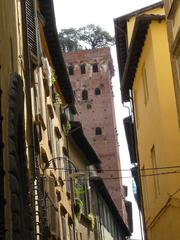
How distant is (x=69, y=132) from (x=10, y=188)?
18173 mm

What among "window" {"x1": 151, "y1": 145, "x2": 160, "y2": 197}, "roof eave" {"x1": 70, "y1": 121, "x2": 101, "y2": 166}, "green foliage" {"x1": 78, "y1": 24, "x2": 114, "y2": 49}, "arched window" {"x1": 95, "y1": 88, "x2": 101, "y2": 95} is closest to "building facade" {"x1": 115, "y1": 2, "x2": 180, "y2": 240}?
"window" {"x1": 151, "y1": 145, "x2": 160, "y2": 197}

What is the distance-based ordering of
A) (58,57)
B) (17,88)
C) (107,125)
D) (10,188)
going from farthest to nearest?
(107,125)
(58,57)
(17,88)
(10,188)

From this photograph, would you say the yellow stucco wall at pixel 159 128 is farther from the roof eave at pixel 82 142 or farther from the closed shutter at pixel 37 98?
the roof eave at pixel 82 142

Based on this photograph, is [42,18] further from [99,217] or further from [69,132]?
[99,217]

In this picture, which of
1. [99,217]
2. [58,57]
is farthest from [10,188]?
[99,217]

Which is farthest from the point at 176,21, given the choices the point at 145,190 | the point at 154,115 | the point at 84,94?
the point at 84,94

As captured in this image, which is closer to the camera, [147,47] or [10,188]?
[10,188]

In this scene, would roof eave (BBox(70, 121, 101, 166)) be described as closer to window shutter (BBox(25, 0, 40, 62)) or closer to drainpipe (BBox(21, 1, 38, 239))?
window shutter (BBox(25, 0, 40, 62))

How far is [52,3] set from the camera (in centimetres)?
1838

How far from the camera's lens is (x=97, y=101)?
75125 millimetres

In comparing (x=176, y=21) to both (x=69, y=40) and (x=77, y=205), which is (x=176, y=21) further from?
(x=69, y=40)

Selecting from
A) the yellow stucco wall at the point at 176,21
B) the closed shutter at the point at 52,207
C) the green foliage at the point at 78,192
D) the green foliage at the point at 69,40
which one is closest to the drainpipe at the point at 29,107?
the yellow stucco wall at the point at 176,21

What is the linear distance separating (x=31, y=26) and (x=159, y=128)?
5.36 metres

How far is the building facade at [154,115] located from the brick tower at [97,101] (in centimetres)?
4834
